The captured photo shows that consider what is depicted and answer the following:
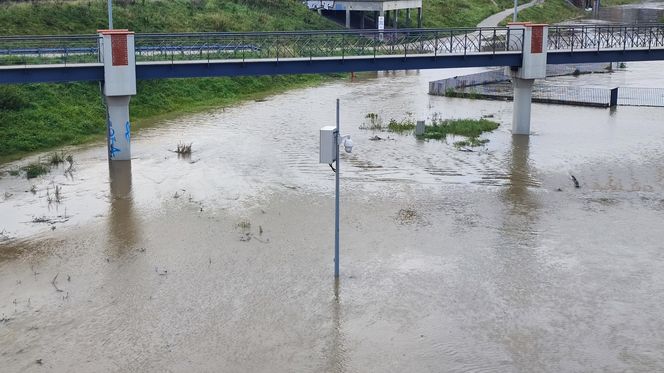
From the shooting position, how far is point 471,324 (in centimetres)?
1838

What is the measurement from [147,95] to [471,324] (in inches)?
1197

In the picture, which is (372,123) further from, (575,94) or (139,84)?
(575,94)

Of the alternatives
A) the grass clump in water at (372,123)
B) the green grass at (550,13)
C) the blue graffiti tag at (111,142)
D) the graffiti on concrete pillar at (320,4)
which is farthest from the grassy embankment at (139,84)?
the green grass at (550,13)

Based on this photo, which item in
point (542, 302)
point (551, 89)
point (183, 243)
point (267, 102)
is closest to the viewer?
point (542, 302)

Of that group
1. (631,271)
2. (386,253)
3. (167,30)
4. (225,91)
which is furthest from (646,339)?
(167,30)

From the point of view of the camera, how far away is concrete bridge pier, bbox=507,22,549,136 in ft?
124

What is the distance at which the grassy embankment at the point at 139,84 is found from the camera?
37.3 m

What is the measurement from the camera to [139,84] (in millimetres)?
45094

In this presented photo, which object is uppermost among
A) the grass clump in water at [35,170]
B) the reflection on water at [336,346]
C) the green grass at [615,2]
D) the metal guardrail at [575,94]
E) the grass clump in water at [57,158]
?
the green grass at [615,2]

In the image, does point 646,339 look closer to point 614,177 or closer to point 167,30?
point 614,177

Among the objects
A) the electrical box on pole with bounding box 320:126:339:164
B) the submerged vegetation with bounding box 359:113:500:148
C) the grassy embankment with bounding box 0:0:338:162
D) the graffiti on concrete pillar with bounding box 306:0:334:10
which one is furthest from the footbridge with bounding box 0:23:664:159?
the graffiti on concrete pillar with bounding box 306:0:334:10

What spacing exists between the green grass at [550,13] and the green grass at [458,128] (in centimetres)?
5029

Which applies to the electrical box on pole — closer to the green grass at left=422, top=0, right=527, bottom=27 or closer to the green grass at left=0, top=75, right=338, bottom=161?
the green grass at left=0, top=75, right=338, bottom=161

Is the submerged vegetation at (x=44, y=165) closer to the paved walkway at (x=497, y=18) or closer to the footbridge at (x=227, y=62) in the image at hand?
the footbridge at (x=227, y=62)
